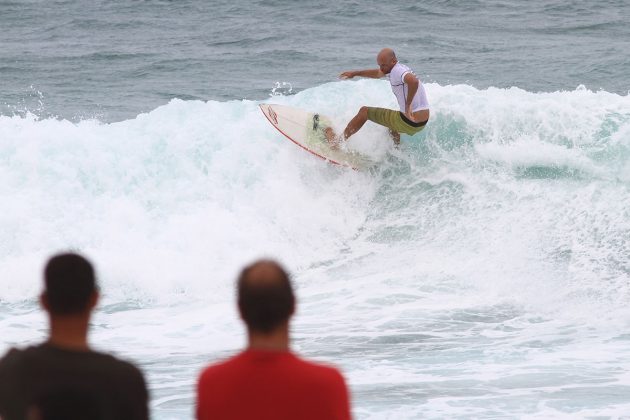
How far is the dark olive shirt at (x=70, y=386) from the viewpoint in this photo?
2.79 meters

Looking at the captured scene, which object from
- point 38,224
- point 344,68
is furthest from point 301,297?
point 344,68

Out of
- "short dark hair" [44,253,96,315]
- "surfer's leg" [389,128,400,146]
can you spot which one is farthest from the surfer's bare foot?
"short dark hair" [44,253,96,315]

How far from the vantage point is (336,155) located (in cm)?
1204

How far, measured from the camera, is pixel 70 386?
2799mm

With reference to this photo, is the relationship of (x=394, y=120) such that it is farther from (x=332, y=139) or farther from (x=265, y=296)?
(x=265, y=296)

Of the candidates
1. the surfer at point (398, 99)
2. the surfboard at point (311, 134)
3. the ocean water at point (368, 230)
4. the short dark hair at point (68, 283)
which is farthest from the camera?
the surfboard at point (311, 134)

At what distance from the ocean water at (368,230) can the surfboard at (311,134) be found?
0.65 ft

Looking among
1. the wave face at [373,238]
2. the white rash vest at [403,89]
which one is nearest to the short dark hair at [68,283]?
the wave face at [373,238]

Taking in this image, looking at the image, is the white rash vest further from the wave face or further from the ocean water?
the ocean water

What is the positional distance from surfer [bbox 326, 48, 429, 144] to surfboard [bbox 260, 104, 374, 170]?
0.45m

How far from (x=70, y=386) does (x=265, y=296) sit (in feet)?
1.79

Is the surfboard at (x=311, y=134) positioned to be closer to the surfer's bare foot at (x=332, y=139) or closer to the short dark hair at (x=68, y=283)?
the surfer's bare foot at (x=332, y=139)

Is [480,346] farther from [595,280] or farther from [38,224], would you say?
[38,224]

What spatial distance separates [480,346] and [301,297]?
7.37 feet
